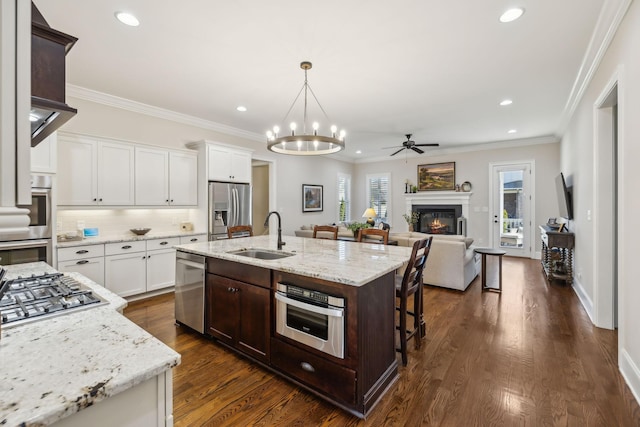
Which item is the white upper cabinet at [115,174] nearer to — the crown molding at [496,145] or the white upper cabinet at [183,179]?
the white upper cabinet at [183,179]

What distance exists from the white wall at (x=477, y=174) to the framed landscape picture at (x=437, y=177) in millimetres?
129

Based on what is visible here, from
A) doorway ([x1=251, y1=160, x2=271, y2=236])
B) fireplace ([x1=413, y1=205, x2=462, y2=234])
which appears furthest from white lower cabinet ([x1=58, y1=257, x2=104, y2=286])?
fireplace ([x1=413, y1=205, x2=462, y2=234])

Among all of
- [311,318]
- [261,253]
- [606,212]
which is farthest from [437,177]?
[311,318]

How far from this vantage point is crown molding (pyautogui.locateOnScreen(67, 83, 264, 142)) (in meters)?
3.78

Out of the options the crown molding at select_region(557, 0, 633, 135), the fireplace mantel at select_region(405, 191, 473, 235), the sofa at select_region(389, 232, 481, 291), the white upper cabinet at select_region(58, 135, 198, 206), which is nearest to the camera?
the crown molding at select_region(557, 0, 633, 135)

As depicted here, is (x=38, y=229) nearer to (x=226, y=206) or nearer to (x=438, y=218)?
(x=226, y=206)

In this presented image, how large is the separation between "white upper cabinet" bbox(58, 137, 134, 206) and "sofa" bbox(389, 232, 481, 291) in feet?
13.0

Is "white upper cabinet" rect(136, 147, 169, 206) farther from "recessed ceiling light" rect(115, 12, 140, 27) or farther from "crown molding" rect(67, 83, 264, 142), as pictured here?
"recessed ceiling light" rect(115, 12, 140, 27)

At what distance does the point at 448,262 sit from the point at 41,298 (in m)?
4.48

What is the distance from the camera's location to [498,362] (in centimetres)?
244

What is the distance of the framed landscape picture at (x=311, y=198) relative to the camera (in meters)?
7.33

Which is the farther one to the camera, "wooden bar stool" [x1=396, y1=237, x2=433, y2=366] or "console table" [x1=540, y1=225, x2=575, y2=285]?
"console table" [x1=540, y1=225, x2=575, y2=285]

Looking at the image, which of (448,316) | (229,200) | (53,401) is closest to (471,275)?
(448,316)

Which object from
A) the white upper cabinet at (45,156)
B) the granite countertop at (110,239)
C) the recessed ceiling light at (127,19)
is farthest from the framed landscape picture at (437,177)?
the white upper cabinet at (45,156)
